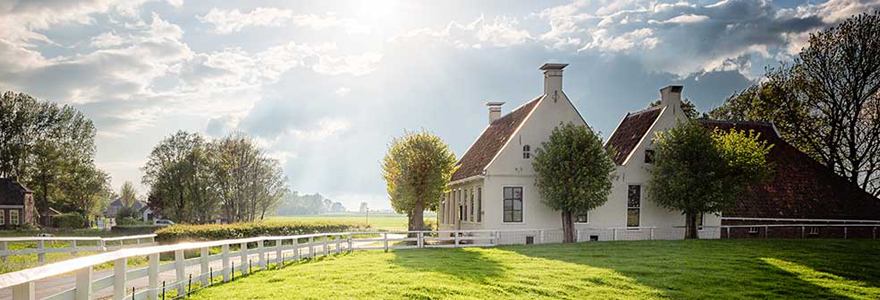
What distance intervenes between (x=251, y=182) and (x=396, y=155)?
1454 inches

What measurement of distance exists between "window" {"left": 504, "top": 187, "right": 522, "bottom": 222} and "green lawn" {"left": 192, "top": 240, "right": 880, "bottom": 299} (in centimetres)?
814

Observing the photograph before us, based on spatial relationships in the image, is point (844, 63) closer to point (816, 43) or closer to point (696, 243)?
point (816, 43)

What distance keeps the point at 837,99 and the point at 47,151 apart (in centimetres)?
7081

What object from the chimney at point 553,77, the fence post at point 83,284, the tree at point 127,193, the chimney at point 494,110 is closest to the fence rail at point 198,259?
the fence post at point 83,284

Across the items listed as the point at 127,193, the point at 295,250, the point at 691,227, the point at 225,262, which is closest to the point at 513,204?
the point at 691,227

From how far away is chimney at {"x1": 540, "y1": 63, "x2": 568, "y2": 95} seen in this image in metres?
32.7

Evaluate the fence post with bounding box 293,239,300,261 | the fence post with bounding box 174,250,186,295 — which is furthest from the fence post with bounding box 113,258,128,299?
the fence post with bounding box 293,239,300,261

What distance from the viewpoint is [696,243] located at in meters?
27.7

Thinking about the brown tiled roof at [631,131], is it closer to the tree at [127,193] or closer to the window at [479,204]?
the window at [479,204]

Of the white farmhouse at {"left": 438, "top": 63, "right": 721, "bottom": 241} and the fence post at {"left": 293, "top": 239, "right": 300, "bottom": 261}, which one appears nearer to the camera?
the fence post at {"left": 293, "top": 239, "right": 300, "bottom": 261}

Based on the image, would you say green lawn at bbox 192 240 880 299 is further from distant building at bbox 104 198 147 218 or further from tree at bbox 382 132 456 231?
distant building at bbox 104 198 147 218

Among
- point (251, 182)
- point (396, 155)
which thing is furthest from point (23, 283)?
point (251, 182)

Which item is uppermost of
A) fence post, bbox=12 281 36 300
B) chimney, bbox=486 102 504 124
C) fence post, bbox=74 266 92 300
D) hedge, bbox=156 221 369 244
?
chimney, bbox=486 102 504 124

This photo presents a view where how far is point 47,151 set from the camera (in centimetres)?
6369
